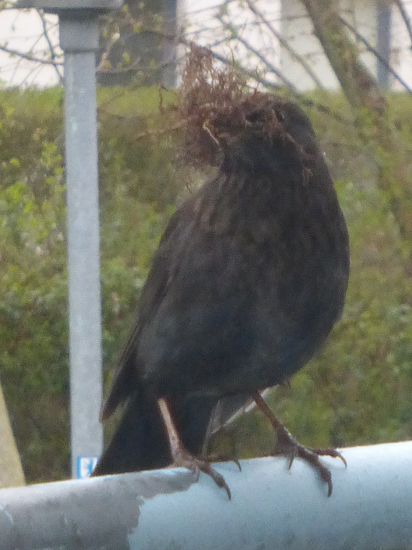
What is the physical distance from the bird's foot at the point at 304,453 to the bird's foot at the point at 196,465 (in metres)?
0.19

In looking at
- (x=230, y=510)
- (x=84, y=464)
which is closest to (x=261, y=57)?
(x=84, y=464)

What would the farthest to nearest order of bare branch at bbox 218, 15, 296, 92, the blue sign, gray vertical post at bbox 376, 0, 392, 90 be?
1. gray vertical post at bbox 376, 0, 392, 90
2. bare branch at bbox 218, 15, 296, 92
3. the blue sign

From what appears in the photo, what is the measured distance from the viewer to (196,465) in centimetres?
231

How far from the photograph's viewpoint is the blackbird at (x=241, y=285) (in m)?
2.49

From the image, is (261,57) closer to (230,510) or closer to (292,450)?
(292,450)

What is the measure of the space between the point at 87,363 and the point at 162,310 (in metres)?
1.47

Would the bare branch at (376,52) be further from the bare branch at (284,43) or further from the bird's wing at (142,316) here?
the bird's wing at (142,316)

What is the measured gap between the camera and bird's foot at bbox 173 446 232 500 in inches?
70.5

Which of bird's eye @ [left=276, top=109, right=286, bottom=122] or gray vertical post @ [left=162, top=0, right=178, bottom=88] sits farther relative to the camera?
gray vertical post @ [left=162, top=0, right=178, bottom=88]

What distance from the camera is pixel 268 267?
253 centimetres

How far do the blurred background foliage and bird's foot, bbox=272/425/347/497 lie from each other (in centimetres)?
280

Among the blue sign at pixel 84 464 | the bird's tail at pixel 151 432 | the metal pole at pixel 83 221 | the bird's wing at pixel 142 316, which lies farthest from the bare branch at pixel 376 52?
the bird's tail at pixel 151 432

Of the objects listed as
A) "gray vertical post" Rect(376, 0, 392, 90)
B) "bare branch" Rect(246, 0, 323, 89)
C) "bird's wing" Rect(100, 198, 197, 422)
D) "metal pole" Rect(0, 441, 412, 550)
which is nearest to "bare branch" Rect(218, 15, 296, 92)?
"bare branch" Rect(246, 0, 323, 89)

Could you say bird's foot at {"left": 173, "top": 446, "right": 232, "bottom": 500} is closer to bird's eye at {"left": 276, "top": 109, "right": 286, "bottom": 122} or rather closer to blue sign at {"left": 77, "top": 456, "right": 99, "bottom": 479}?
bird's eye at {"left": 276, "top": 109, "right": 286, "bottom": 122}
